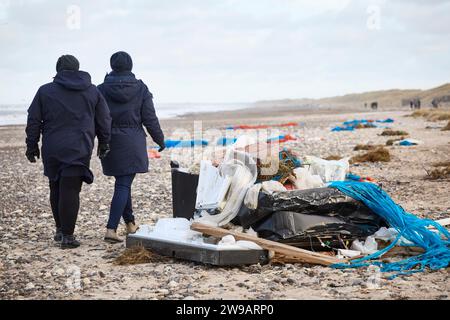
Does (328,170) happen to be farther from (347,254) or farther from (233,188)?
(347,254)

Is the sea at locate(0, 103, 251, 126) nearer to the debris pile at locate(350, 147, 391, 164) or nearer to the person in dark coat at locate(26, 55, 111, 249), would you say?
the debris pile at locate(350, 147, 391, 164)

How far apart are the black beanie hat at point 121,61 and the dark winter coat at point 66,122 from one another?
1.24 ft

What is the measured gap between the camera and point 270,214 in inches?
203

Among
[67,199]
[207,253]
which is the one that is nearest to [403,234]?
[207,253]

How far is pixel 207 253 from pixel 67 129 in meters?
1.77

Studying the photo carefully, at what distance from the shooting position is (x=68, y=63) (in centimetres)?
563

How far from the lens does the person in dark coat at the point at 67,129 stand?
550 centimetres

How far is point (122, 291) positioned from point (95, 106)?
204 cm

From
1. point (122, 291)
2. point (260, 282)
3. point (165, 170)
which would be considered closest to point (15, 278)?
point (122, 291)

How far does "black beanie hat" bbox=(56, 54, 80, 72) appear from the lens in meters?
5.63

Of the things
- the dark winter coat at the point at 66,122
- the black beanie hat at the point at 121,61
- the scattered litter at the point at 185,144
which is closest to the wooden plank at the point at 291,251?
the dark winter coat at the point at 66,122

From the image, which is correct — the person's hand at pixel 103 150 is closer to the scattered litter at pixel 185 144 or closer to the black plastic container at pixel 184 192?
the black plastic container at pixel 184 192

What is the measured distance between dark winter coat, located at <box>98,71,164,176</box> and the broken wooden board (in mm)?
943

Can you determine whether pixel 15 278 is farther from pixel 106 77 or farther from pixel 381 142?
pixel 381 142
